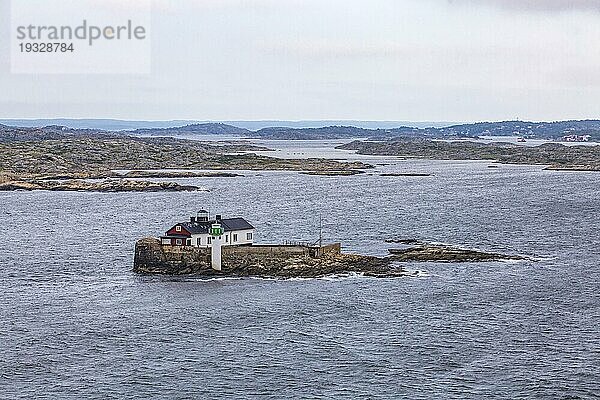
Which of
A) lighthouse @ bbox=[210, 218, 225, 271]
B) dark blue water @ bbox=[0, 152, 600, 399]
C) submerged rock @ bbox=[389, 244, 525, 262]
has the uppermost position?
→ lighthouse @ bbox=[210, 218, 225, 271]

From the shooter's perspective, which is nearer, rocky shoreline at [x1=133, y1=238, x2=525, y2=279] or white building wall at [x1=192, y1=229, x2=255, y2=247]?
rocky shoreline at [x1=133, y1=238, x2=525, y2=279]

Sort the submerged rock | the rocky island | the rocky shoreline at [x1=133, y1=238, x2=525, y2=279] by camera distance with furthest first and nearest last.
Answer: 1. the submerged rock
2. the rocky island
3. the rocky shoreline at [x1=133, y1=238, x2=525, y2=279]

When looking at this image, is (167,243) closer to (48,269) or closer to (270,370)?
(48,269)

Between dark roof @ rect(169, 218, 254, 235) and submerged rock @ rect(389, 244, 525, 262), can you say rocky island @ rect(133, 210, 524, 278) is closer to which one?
dark roof @ rect(169, 218, 254, 235)

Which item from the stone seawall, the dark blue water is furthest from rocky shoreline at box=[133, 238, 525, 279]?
the dark blue water

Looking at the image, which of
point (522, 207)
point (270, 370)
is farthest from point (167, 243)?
point (522, 207)

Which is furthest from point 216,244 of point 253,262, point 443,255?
point 443,255

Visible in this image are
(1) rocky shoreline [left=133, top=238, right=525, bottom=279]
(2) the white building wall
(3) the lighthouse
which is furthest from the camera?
(2) the white building wall

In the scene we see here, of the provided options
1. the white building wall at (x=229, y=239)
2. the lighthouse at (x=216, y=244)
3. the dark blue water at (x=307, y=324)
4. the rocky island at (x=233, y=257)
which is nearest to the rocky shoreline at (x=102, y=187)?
the dark blue water at (x=307, y=324)
